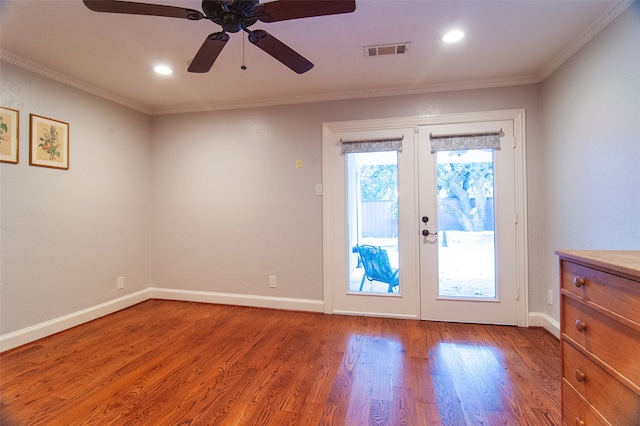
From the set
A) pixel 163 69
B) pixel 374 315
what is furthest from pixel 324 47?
pixel 374 315

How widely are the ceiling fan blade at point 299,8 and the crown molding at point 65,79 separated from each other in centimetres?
244

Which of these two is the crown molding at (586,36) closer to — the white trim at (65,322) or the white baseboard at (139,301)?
the white baseboard at (139,301)

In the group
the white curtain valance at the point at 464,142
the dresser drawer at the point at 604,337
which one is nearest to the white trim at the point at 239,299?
the white curtain valance at the point at 464,142

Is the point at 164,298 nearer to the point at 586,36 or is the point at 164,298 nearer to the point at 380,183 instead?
the point at 380,183

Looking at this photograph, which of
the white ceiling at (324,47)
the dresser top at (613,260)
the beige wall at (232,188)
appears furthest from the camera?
the beige wall at (232,188)

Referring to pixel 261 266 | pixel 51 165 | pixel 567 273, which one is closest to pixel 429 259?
pixel 567 273

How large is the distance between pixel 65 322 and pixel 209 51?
9.54ft

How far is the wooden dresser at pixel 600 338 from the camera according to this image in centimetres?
92

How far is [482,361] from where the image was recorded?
2068 millimetres

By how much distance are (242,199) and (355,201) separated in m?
1.36

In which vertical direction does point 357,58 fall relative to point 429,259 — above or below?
above

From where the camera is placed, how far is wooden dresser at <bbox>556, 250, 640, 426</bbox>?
923 mm

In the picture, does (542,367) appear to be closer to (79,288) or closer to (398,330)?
(398,330)

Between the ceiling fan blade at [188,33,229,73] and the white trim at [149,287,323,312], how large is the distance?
8.02ft
